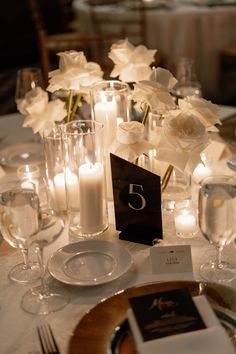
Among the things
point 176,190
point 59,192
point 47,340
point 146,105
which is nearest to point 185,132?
point 146,105

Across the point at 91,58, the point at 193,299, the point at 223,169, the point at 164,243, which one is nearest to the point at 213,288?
the point at 193,299

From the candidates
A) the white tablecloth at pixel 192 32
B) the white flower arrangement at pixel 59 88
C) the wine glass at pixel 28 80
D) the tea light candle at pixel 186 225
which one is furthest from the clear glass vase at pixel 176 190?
the white tablecloth at pixel 192 32

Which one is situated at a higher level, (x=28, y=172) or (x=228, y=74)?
(x=28, y=172)

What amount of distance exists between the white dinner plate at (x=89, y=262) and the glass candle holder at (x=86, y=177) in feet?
0.28

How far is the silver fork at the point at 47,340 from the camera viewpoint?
2.83 ft

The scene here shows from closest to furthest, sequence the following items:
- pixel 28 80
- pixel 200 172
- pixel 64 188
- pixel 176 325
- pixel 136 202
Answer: pixel 176 325
pixel 136 202
pixel 64 188
pixel 200 172
pixel 28 80

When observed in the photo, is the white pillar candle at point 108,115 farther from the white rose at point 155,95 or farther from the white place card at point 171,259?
the white place card at point 171,259

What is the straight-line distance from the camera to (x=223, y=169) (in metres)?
1.54

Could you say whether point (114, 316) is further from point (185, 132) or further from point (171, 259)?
point (185, 132)

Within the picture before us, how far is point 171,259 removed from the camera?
1.09 meters

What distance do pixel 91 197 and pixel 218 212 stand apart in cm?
35

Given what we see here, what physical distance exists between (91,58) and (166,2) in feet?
2.57

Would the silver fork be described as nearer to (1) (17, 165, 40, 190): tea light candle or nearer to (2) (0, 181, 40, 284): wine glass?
(2) (0, 181, 40, 284): wine glass

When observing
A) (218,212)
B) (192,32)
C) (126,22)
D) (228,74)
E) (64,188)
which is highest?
(218,212)
